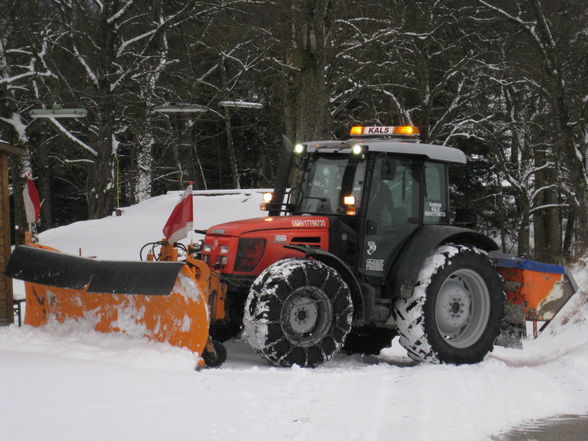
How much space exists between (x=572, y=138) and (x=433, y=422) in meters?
10.1

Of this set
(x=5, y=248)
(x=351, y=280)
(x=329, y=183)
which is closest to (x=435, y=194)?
(x=329, y=183)

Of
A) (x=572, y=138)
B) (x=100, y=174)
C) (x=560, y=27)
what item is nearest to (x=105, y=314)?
(x=572, y=138)

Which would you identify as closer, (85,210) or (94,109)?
(94,109)

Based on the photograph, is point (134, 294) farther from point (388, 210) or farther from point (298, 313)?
point (388, 210)

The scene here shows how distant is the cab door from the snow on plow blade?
1.62 meters

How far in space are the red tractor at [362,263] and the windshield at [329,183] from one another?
0.01 m

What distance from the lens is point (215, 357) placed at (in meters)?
7.48

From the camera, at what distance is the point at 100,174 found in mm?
22672

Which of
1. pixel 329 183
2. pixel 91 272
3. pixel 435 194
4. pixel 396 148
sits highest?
pixel 396 148

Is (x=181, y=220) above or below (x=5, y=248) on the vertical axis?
above

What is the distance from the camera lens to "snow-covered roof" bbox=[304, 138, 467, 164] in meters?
8.02

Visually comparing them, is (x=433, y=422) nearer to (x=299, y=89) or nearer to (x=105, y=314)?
(x=105, y=314)

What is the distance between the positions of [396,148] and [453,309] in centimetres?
175

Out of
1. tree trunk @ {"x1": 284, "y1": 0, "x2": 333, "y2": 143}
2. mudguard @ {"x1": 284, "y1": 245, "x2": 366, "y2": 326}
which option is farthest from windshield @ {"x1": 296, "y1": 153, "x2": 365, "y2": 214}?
tree trunk @ {"x1": 284, "y1": 0, "x2": 333, "y2": 143}
